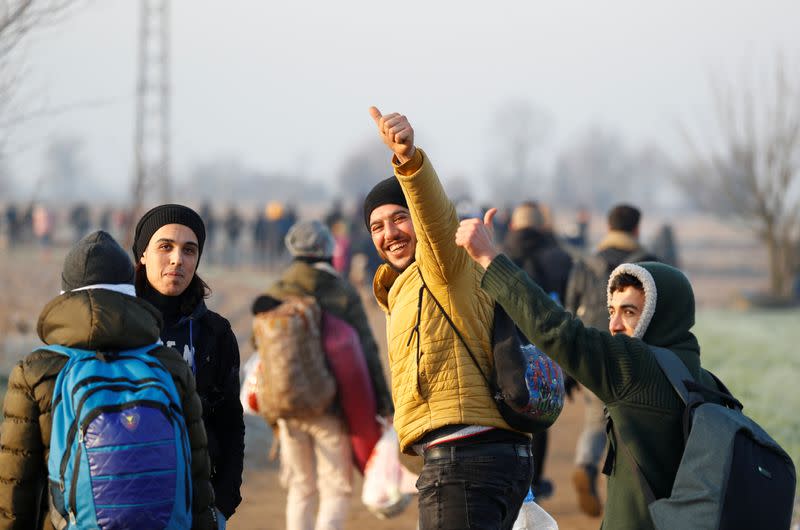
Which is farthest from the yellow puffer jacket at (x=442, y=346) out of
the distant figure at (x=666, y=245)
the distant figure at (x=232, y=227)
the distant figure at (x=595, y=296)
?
the distant figure at (x=232, y=227)

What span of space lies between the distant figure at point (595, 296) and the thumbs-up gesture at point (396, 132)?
4.89m

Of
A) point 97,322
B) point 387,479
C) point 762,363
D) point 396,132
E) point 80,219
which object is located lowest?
point 762,363

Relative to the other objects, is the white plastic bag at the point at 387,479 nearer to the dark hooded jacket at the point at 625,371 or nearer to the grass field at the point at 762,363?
the dark hooded jacket at the point at 625,371

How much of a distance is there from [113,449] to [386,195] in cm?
160

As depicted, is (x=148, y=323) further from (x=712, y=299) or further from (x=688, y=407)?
(x=712, y=299)

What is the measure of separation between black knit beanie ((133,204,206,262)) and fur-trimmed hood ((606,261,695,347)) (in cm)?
169

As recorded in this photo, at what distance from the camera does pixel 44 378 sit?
11.3 feet

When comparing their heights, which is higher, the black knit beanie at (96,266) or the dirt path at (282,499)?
the black knit beanie at (96,266)

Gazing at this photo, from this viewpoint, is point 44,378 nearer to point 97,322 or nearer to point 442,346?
point 97,322

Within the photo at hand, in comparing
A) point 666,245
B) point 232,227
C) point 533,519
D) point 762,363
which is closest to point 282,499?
point 533,519

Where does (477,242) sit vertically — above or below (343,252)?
above

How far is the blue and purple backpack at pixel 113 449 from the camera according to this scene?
333cm

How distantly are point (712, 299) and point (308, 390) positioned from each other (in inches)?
1224

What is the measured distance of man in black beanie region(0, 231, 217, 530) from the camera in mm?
3434
